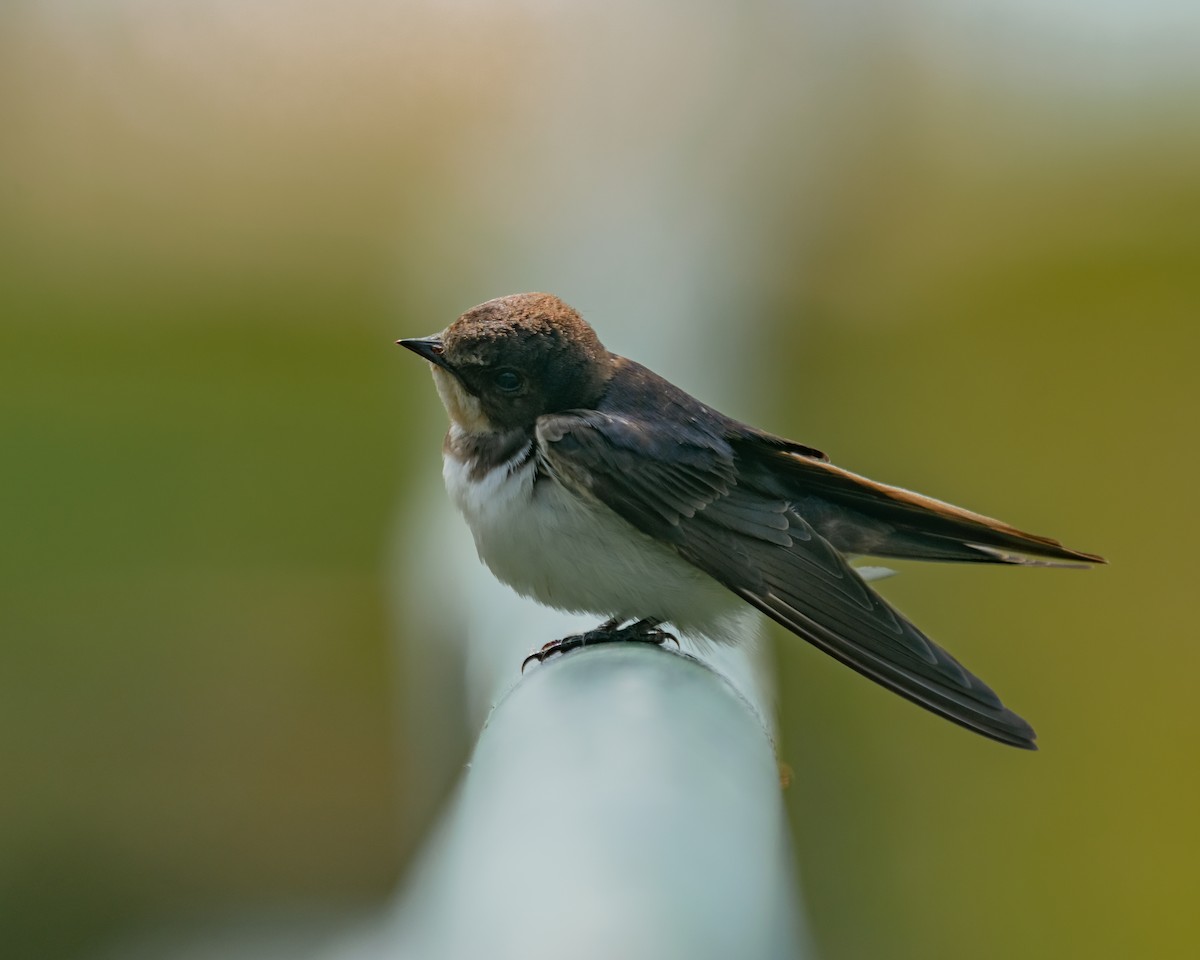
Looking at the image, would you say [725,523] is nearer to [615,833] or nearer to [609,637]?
[609,637]

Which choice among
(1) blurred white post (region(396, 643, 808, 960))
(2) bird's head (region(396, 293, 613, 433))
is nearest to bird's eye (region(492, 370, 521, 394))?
(2) bird's head (region(396, 293, 613, 433))

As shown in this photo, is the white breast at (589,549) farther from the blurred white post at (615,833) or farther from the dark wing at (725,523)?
the blurred white post at (615,833)

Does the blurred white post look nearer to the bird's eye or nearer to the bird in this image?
the bird

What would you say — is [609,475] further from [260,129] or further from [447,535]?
[260,129]

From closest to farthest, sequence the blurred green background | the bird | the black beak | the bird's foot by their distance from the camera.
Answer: the bird's foot < the bird < the black beak < the blurred green background

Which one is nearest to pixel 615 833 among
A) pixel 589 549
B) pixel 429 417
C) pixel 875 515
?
pixel 589 549

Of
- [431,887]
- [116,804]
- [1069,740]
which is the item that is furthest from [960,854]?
[431,887]
